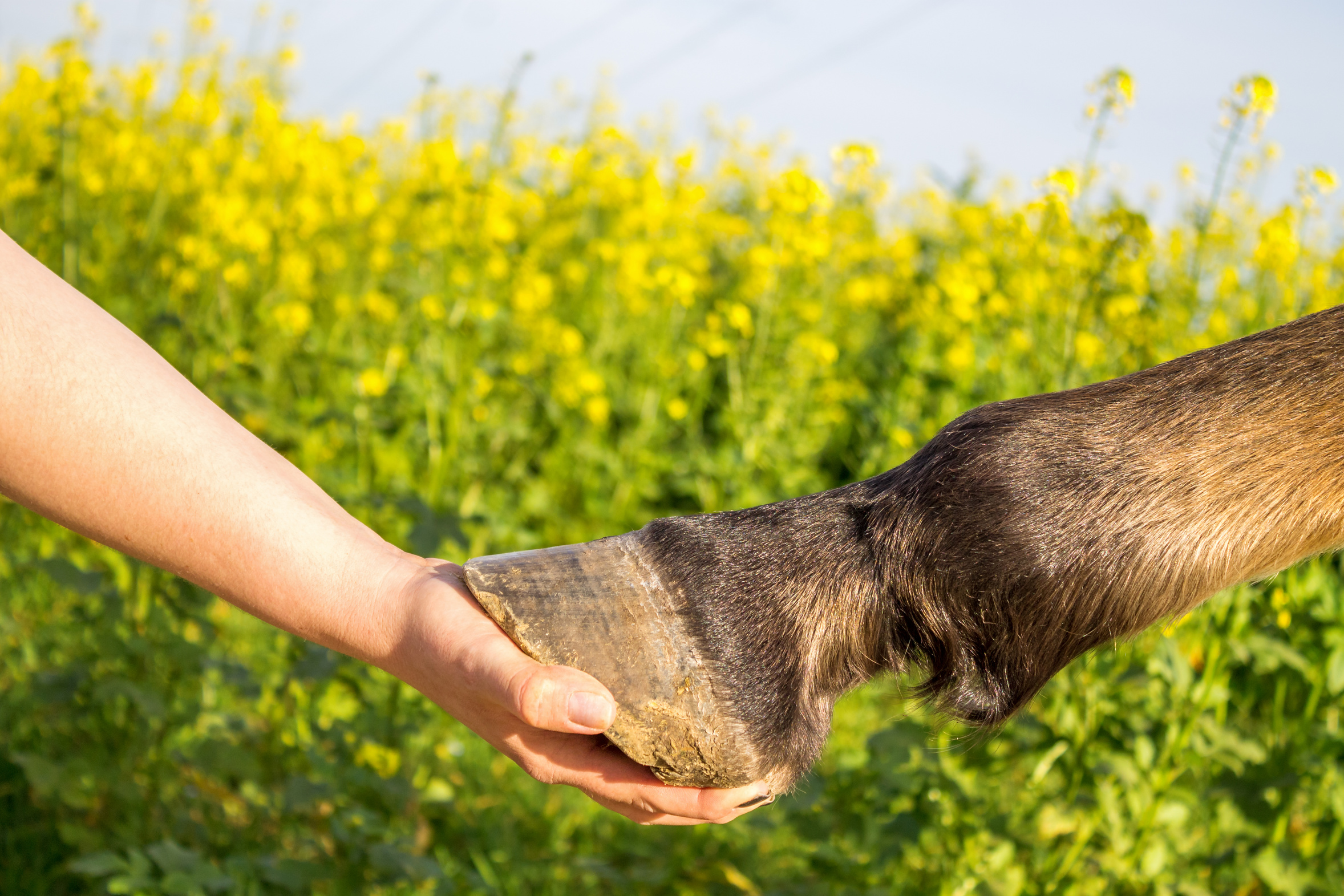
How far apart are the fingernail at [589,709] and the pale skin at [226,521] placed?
53 millimetres

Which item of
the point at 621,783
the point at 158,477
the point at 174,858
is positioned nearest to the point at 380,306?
the point at 174,858

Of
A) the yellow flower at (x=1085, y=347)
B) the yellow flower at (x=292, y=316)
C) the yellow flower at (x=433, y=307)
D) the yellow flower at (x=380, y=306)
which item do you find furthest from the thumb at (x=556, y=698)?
the yellow flower at (x=380, y=306)

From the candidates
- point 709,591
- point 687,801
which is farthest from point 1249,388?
point 687,801

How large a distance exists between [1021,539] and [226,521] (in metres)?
0.91

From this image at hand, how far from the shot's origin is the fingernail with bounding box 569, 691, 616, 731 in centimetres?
114

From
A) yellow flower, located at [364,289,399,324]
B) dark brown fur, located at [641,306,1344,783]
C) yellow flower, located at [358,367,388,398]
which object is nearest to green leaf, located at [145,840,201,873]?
dark brown fur, located at [641,306,1344,783]

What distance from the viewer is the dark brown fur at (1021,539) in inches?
43.8

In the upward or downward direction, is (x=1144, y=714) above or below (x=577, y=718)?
below

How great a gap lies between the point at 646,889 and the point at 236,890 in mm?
895

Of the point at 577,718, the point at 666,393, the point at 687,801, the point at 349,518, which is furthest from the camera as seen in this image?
the point at 666,393

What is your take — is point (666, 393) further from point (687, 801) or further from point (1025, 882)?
point (687, 801)

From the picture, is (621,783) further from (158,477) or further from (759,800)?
(158,477)

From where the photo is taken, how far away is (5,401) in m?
1.24

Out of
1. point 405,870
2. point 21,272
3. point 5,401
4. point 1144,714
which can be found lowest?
point 1144,714
